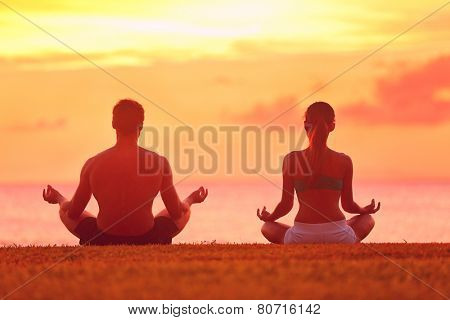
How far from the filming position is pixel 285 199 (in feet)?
37.9

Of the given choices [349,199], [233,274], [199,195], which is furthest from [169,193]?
[233,274]

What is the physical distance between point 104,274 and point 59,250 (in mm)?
2577

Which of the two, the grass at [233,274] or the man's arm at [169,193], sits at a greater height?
the man's arm at [169,193]

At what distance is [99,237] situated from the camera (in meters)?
11.9

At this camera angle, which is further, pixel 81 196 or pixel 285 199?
pixel 81 196

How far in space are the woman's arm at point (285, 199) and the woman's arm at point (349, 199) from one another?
63 centimetres

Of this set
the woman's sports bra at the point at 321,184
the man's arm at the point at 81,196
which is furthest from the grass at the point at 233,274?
the man's arm at the point at 81,196

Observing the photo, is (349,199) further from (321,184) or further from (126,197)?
(126,197)

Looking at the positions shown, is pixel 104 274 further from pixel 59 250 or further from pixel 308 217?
pixel 308 217

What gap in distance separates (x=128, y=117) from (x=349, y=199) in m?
2.83

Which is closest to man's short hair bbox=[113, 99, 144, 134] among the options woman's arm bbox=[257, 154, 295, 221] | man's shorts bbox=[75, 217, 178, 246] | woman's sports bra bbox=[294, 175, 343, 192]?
man's shorts bbox=[75, 217, 178, 246]

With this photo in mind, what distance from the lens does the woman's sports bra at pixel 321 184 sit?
11.3 m

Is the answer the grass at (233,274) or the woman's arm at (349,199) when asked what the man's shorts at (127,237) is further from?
the woman's arm at (349,199)
